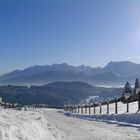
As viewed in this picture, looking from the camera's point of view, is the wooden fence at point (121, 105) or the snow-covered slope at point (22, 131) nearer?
the snow-covered slope at point (22, 131)

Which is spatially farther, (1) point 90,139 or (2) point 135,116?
(2) point 135,116

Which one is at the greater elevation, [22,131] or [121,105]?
[121,105]

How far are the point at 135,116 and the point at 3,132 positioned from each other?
49.4 ft

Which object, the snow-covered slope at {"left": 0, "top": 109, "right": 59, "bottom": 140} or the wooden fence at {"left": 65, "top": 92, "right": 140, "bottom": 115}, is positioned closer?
the snow-covered slope at {"left": 0, "top": 109, "right": 59, "bottom": 140}

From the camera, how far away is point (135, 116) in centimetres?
2344

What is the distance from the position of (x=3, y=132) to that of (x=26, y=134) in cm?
105

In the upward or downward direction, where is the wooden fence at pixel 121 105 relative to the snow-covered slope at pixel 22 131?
upward

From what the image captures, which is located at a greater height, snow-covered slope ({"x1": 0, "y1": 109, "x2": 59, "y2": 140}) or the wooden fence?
the wooden fence

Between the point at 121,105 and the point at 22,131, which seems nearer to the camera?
the point at 22,131

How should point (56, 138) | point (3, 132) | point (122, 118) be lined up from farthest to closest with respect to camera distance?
point (122, 118) → point (56, 138) → point (3, 132)

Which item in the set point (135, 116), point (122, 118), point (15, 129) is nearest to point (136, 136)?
point (15, 129)

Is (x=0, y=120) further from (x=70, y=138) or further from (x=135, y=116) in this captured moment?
(x=135, y=116)

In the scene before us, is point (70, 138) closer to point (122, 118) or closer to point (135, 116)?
point (135, 116)

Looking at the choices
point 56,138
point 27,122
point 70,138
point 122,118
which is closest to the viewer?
point 27,122
